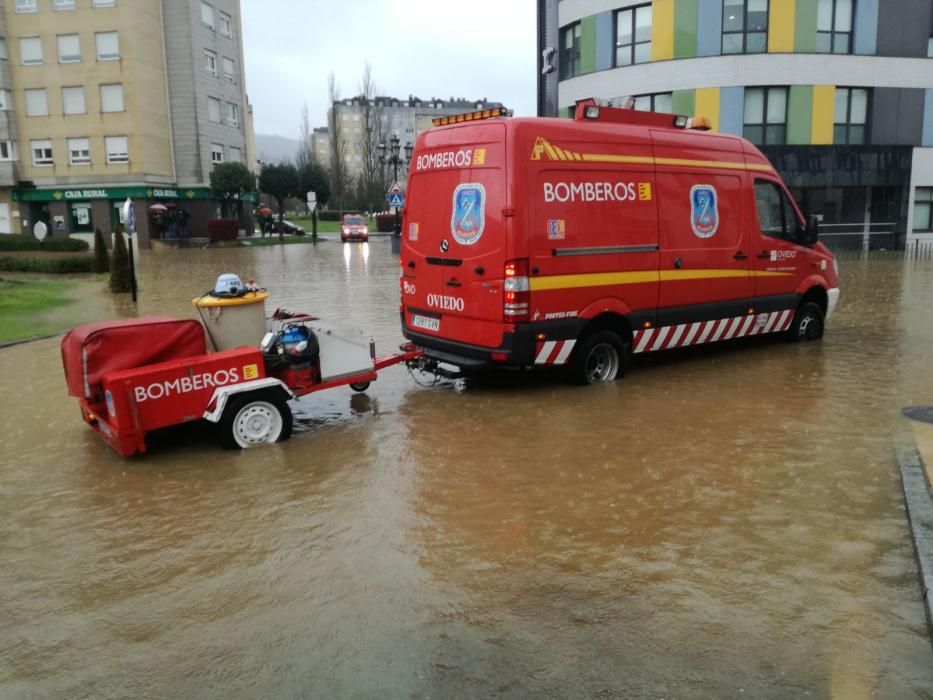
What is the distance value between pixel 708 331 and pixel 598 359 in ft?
5.41

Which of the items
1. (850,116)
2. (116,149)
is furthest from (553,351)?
(116,149)

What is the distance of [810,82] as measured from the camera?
27.8 meters

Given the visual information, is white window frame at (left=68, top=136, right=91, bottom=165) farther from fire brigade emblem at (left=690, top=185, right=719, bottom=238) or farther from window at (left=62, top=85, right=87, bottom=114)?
fire brigade emblem at (left=690, top=185, right=719, bottom=238)

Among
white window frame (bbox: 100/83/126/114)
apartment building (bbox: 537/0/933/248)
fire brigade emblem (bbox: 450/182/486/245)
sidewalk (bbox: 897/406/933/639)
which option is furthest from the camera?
white window frame (bbox: 100/83/126/114)

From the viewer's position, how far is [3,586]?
14.0 feet

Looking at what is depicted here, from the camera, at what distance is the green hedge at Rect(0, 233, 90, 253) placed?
3322 cm

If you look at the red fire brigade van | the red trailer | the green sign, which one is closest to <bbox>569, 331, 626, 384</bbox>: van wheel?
the red fire brigade van

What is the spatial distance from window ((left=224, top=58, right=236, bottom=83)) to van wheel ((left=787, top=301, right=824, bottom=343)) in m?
50.7

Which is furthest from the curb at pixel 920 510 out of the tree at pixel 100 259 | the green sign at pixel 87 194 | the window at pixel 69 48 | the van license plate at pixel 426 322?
the window at pixel 69 48

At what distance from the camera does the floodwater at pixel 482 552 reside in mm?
3385

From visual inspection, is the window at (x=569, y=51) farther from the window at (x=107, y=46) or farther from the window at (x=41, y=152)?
the window at (x=41, y=152)

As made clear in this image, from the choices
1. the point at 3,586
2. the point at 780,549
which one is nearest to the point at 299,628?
the point at 3,586

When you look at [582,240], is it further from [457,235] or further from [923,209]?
[923,209]

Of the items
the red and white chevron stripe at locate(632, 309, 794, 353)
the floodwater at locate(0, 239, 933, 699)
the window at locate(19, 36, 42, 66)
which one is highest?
the window at locate(19, 36, 42, 66)
